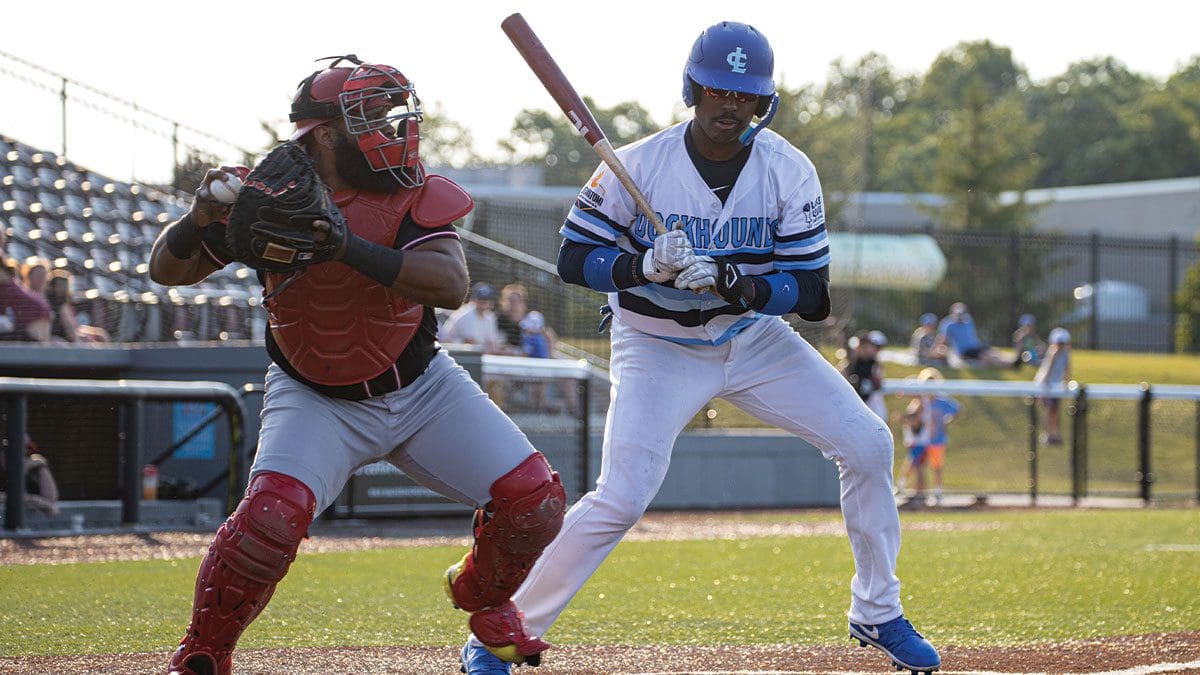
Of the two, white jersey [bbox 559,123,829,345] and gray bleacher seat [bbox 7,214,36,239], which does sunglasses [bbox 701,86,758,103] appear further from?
gray bleacher seat [bbox 7,214,36,239]

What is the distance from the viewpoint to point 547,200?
98.6 feet

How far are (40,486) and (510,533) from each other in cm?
709

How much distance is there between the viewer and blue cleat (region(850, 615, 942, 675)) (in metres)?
5.19

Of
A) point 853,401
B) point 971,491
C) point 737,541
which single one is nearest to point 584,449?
point 737,541

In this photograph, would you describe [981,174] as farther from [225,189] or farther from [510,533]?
[225,189]

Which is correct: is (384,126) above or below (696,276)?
above

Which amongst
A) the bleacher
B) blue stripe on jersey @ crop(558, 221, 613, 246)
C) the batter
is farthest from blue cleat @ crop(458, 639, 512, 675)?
the bleacher

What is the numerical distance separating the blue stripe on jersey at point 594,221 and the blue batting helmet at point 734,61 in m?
0.57

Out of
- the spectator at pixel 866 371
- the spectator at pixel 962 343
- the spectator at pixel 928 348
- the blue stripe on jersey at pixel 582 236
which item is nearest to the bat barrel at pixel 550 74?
the blue stripe on jersey at pixel 582 236

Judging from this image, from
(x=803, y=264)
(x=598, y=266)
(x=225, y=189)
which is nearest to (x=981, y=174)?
(x=803, y=264)

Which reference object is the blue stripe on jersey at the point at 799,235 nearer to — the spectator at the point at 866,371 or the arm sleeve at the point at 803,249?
the arm sleeve at the point at 803,249

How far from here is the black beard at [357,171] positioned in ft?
15.0

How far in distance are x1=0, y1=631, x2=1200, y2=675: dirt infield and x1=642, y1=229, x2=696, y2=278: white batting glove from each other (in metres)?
1.48

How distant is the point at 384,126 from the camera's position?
14.7 ft
